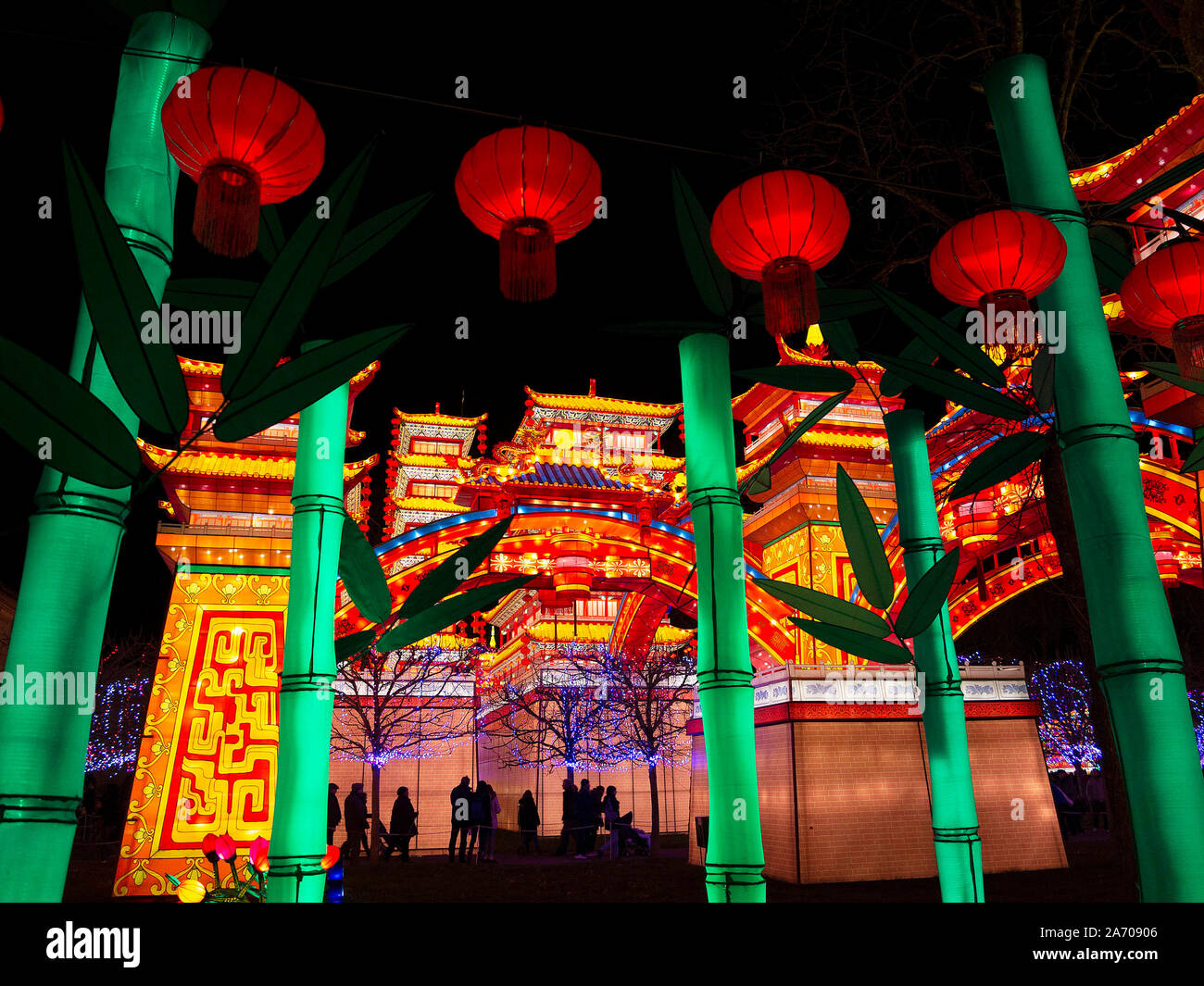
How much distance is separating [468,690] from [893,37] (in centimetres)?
1310

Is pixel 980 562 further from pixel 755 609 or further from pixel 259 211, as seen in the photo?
pixel 259 211

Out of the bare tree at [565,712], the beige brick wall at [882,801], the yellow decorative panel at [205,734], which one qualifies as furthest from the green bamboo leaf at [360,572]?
the bare tree at [565,712]

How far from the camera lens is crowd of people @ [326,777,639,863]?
12.4 meters

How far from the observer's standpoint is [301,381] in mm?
1772

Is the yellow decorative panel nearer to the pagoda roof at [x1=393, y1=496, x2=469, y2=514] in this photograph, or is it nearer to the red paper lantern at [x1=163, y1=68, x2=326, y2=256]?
the red paper lantern at [x1=163, y1=68, x2=326, y2=256]

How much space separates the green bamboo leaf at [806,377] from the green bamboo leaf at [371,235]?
1.05 m

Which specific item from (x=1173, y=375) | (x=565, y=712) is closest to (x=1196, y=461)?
(x=1173, y=375)

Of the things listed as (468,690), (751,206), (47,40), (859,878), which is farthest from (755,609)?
(47,40)

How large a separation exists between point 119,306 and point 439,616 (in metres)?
1.02

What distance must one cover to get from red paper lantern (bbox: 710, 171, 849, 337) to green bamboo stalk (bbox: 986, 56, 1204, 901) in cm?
70

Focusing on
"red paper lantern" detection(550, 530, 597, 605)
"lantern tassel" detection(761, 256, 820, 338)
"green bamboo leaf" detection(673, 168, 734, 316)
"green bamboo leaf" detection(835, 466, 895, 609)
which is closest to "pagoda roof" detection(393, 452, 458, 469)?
"red paper lantern" detection(550, 530, 597, 605)

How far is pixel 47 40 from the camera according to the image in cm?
229

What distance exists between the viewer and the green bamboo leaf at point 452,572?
7.17 feet

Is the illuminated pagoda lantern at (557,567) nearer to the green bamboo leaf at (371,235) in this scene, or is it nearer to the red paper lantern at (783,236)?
the red paper lantern at (783,236)
